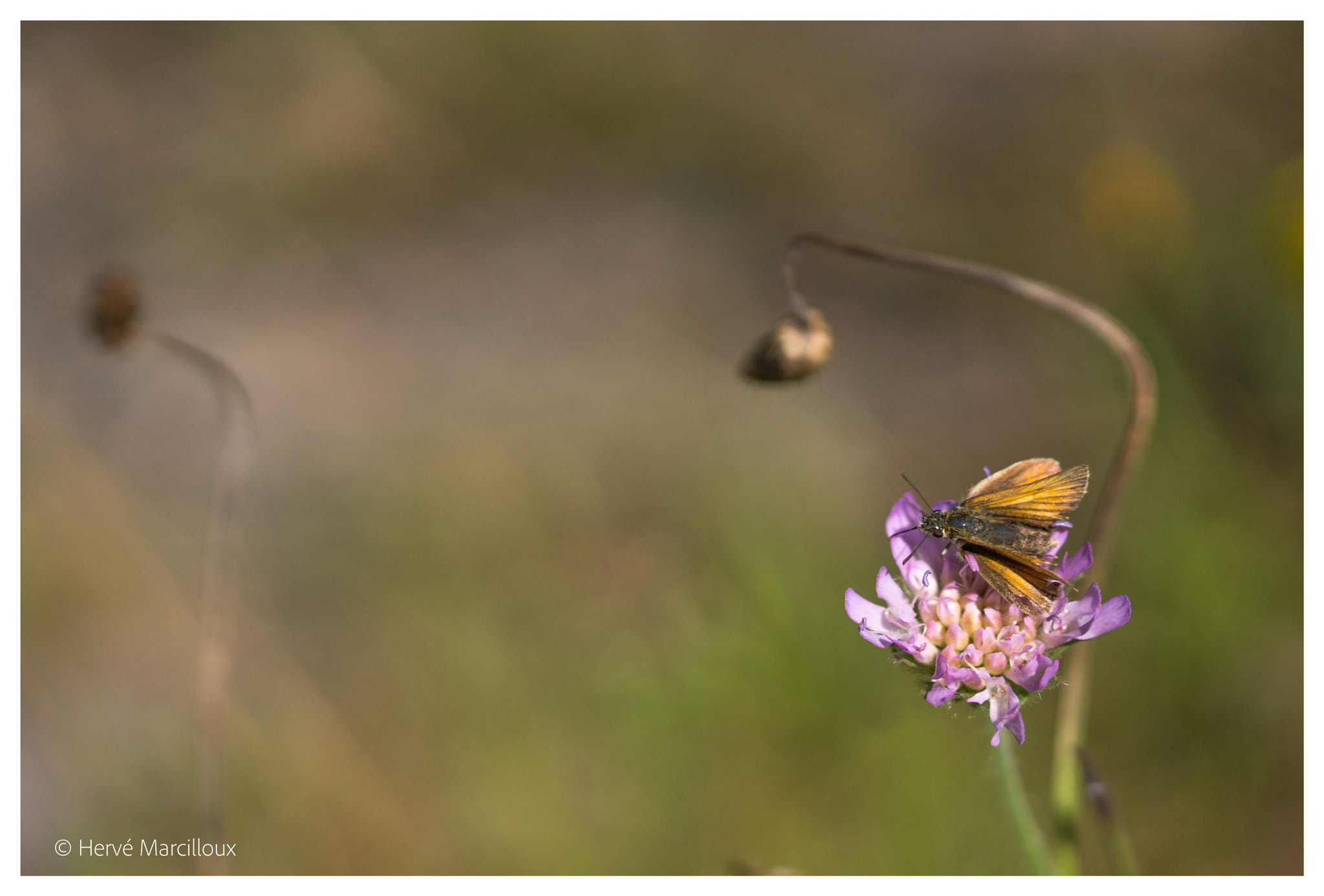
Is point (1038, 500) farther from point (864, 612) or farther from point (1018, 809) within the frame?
point (1018, 809)

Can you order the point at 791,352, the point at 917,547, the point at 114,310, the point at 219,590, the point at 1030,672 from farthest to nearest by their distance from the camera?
1. the point at 219,590
2. the point at 114,310
3. the point at 791,352
4. the point at 917,547
5. the point at 1030,672

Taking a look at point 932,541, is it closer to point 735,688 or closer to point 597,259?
point 735,688

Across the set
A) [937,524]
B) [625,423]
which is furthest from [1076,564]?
[625,423]

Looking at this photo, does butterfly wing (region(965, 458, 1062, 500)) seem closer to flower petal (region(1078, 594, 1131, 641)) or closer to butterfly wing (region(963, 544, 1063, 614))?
butterfly wing (region(963, 544, 1063, 614))

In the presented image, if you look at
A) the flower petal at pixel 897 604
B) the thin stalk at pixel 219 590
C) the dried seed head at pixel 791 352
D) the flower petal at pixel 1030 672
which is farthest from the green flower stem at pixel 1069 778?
the thin stalk at pixel 219 590

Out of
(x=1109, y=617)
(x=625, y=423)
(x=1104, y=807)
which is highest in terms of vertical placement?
(x=1109, y=617)

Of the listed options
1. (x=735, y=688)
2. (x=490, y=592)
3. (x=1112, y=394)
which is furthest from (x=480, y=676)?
(x=1112, y=394)
